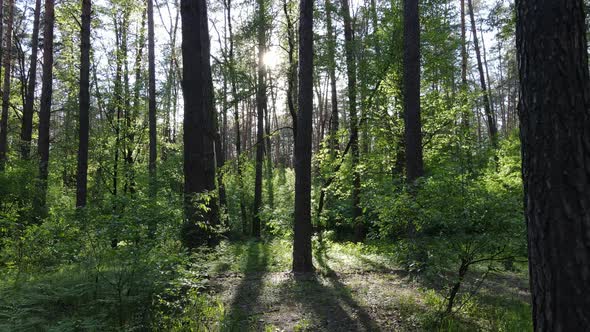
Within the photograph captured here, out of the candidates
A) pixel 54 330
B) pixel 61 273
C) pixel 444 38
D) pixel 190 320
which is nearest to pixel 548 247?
pixel 190 320

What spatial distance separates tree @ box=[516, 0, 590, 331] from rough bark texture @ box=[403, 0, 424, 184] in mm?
5840

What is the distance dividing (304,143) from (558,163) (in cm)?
595

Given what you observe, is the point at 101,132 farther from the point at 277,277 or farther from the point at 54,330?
the point at 54,330

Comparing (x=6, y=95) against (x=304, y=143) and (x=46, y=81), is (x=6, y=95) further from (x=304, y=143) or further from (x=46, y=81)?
(x=304, y=143)

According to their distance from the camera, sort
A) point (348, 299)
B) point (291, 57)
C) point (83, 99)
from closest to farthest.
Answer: point (348, 299), point (291, 57), point (83, 99)

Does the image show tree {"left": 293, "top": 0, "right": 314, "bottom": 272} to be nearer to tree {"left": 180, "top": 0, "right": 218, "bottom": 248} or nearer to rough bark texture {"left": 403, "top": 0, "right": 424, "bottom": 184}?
tree {"left": 180, "top": 0, "right": 218, "bottom": 248}

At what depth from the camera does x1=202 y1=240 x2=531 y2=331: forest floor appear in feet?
17.3

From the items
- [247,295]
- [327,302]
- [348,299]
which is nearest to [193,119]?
[247,295]

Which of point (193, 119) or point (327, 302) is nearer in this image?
point (327, 302)

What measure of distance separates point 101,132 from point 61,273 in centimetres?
1449

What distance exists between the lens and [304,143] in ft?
27.3

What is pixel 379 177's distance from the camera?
41.2 ft

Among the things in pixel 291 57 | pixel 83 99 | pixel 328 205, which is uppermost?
pixel 291 57

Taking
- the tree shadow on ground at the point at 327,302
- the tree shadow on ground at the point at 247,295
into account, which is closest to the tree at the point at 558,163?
the tree shadow on ground at the point at 327,302
